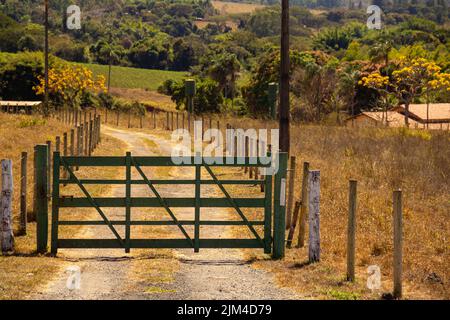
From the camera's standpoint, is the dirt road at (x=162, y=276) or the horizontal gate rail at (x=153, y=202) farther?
the horizontal gate rail at (x=153, y=202)

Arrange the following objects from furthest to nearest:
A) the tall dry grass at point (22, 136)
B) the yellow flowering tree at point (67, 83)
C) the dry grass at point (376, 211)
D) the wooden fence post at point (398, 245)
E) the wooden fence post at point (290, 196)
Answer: the yellow flowering tree at point (67, 83)
the tall dry grass at point (22, 136)
the wooden fence post at point (290, 196)
the dry grass at point (376, 211)
the wooden fence post at point (398, 245)

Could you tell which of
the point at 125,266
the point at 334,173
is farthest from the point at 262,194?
the point at 125,266

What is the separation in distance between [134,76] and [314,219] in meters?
122

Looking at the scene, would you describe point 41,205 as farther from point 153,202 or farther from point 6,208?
point 153,202

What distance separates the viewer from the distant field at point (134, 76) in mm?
126188

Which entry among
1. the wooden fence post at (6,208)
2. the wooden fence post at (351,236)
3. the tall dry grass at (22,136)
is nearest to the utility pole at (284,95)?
the tall dry grass at (22,136)

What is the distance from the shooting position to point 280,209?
45.2 feet

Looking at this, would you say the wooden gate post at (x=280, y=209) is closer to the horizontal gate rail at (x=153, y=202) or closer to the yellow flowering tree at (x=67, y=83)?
the horizontal gate rail at (x=153, y=202)

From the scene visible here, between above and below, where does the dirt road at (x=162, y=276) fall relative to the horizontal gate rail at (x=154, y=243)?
below

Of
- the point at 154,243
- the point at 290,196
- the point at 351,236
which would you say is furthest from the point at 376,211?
the point at 154,243

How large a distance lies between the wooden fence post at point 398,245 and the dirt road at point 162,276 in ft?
4.44
